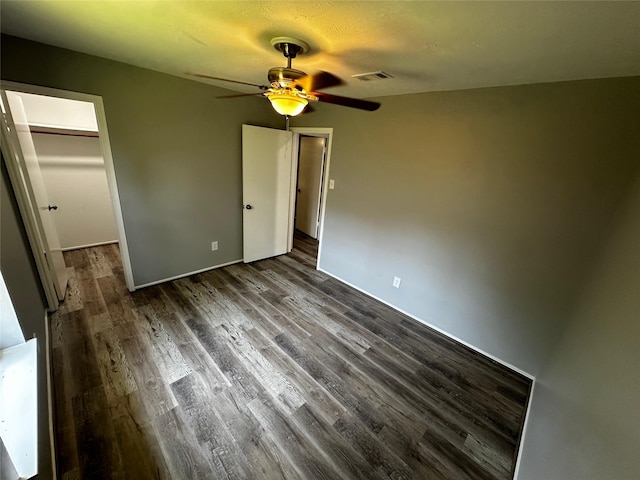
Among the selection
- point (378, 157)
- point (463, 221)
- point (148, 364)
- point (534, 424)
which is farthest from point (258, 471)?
point (378, 157)

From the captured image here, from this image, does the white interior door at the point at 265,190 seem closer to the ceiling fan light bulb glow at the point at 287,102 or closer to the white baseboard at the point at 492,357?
the white baseboard at the point at 492,357

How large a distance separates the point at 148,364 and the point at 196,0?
2.32m

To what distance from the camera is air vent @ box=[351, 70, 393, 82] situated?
6.01ft

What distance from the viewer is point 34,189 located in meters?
2.21

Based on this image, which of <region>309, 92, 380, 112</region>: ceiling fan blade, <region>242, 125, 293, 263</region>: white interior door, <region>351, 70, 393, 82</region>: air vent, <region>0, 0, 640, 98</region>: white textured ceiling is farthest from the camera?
<region>242, 125, 293, 263</region>: white interior door

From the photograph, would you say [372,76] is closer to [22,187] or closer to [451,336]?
[451,336]

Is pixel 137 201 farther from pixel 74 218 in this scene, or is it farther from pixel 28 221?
pixel 74 218

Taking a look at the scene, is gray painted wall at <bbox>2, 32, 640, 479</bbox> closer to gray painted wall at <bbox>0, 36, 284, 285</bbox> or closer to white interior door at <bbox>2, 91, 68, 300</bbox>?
gray painted wall at <bbox>0, 36, 284, 285</bbox>

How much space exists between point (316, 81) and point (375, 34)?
692mm

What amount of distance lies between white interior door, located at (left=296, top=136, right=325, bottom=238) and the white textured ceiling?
276 centimetres

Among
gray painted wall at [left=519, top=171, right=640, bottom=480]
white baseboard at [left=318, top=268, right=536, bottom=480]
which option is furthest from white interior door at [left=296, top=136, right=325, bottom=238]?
gray painted wall at [left=519, top=171, right=640, bottom=480]

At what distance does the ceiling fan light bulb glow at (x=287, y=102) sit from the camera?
141cm

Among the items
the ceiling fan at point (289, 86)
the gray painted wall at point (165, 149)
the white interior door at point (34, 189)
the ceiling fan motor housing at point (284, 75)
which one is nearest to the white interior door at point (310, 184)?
the gray painted wall at point (165, 149)

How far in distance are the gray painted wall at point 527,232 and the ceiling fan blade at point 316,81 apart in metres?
0.65
